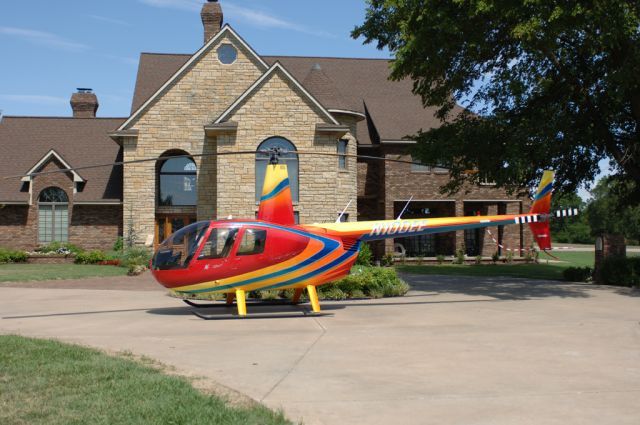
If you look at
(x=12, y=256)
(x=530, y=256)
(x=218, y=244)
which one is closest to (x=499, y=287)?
(x=218, y=244)

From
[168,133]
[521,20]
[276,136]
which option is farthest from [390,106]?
[521,20]

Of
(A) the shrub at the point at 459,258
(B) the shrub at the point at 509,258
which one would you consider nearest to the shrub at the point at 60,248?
(A) the shrub at the point at 459,258

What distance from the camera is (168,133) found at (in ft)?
95.6

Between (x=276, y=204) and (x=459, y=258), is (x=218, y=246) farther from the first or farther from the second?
(x=459, y=258)

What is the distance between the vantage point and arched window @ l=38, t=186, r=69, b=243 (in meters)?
30.8

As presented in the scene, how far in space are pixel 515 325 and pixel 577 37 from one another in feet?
34.8

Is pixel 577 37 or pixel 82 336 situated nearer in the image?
pixel 82 336

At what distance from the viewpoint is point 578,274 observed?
885 inches

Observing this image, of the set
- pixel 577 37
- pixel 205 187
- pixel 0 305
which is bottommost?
pixel 0 305

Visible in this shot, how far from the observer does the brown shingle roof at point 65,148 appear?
1212 inches

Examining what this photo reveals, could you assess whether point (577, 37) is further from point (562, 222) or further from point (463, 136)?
point (562, 222)

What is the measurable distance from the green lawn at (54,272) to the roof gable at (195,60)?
6708mm

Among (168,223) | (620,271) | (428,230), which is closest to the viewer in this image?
(428,230)

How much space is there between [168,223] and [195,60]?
25.3ft
